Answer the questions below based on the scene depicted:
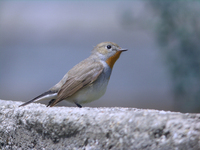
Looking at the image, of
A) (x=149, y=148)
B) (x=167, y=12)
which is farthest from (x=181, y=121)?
(x=167, y=12)

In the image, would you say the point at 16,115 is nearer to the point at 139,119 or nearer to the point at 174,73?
the point at 139,119

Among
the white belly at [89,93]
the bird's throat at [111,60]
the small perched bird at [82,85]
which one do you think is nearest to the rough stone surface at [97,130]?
the small perched bird at [82,85]

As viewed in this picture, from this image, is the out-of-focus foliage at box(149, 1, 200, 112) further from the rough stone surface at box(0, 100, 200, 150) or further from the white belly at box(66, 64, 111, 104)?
the rough stone surface at box(0, 100, 200, 150)

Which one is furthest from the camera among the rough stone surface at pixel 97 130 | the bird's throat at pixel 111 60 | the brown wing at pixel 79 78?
the bird's throat at pixel 111 60

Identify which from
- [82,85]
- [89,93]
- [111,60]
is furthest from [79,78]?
[111,60]

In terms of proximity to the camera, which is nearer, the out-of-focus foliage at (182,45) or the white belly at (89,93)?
the white belly at (89,93)

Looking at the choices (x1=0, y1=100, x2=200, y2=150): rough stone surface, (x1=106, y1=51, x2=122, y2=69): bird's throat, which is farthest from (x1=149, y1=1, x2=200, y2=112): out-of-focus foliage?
(x1=0, y1=100, x2=200, y2=150): rough stone surface

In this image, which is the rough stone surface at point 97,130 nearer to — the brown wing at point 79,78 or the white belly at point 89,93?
the brown wing at point 79,78
